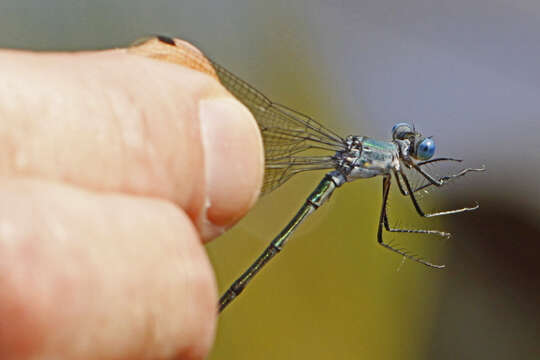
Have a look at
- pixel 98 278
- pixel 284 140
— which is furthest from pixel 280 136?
pixel 98 278

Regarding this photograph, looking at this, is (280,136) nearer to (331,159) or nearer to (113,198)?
(331,159)

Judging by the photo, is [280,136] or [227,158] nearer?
[227,158]

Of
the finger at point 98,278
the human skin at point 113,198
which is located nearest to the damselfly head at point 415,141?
the human skin at point 113,198

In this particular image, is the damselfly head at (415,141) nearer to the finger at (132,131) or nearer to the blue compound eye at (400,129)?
the blue compound eye at (400,129)

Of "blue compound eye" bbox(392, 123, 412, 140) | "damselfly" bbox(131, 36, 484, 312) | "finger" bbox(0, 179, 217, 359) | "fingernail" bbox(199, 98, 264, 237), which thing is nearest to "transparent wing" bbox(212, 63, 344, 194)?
"damselfly" bbox(131, 36, 484, 312)

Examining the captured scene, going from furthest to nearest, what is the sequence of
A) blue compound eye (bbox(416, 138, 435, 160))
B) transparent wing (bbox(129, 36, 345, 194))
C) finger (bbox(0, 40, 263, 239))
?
blue compound eye (bbox(416, 138, 435, 160)), transparent wing (bbox(129, 36, 345, 194)), finger (bbox(0, 40, 263, 239))

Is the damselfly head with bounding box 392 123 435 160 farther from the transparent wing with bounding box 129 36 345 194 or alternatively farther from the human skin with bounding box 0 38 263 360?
the human skin with bounding box 0 38 263 360
